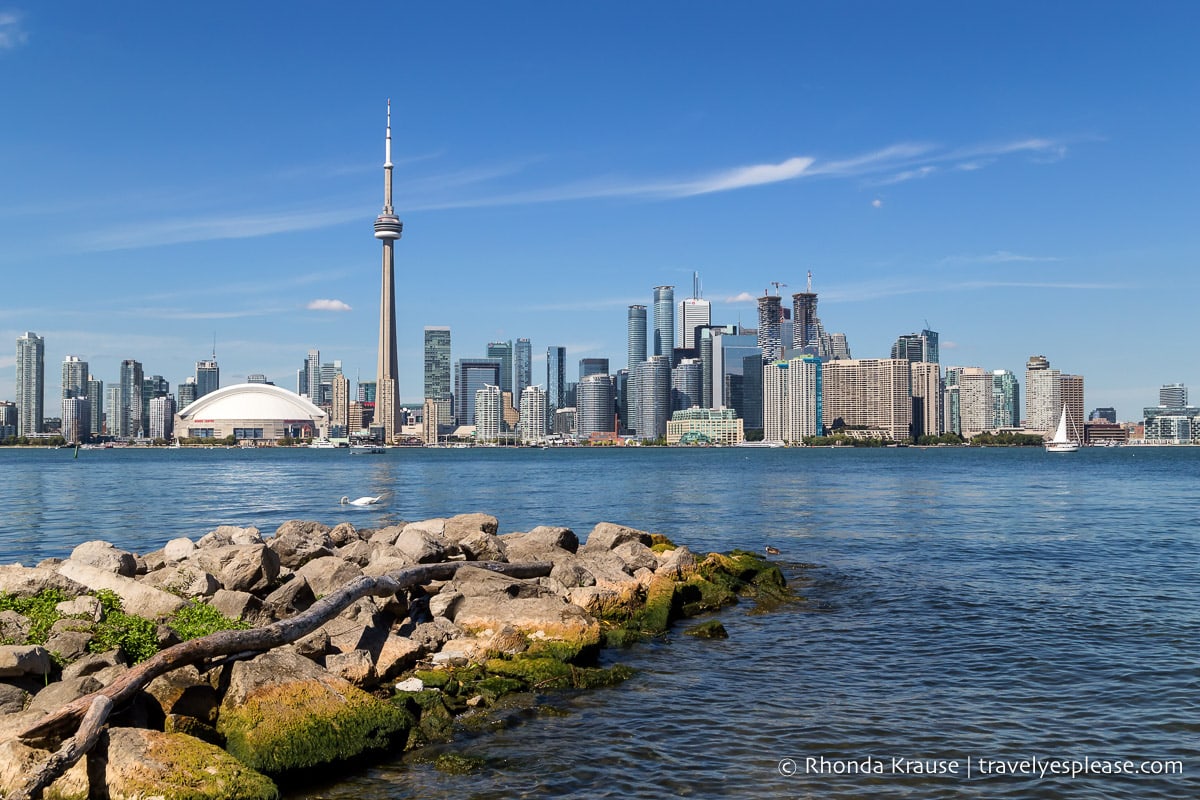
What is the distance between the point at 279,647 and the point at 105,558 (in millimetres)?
7205

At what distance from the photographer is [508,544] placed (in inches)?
918

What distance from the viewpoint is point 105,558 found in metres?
18.0

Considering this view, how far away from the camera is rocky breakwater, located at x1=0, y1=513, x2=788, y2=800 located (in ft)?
31.6

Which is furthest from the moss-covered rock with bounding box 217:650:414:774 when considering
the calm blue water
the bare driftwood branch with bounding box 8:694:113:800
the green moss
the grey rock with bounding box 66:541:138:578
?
the grey rock with bounding box 66:541:138:578

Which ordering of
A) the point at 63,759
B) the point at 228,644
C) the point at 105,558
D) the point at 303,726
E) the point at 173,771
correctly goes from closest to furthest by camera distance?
1. the point at 63,759
2. the point at 173,771
3. the point at 303,726
4. the point at 228,644
5. the point at 105,558

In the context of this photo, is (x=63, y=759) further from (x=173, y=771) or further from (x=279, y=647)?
(x=279, y=647)

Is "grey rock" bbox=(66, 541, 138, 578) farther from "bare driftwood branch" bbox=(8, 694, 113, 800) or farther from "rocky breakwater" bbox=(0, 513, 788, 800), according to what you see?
"bare driftwood branch" bbox=(8, 694, 113, 800)

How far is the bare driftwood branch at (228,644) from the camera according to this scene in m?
9.59

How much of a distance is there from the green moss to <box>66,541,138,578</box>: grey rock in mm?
8089

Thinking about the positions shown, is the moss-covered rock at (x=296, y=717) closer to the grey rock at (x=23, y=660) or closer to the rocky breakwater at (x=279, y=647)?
the rocky breakwater at (x=279, y=647)

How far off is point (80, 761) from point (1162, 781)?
11.5 metres

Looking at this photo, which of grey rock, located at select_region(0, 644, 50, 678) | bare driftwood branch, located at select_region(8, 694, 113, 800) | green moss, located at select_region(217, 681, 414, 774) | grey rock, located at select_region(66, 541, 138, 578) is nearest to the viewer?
bare driftwood branch, located at select_region(8, 694, 113, 800)

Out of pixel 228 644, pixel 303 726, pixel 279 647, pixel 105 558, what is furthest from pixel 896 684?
pixel 105 558

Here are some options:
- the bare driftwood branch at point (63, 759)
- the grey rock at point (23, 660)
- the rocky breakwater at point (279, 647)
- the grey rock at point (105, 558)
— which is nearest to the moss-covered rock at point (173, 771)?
the rocky breakwater at point (279, 647)
